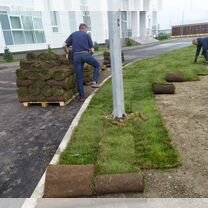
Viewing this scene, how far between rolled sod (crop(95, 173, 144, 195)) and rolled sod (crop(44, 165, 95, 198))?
0.10m

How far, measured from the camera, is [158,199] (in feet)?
7.91

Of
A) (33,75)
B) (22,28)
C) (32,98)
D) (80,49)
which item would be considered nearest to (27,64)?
(33,75)

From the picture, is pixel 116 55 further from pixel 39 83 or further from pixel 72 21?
pixel 72 21

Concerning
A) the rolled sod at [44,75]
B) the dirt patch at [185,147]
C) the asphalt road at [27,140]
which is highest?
the rolled sod at [44,75]

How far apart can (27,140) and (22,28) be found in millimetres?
15772

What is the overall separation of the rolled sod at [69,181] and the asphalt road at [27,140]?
31 cm

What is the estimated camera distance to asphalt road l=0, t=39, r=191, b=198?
2912mm

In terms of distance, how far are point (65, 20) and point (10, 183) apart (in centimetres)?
2019

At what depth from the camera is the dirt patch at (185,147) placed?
254 cm

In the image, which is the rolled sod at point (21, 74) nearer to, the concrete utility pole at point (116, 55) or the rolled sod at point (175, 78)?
the concrete utility pole at point (116, 55)

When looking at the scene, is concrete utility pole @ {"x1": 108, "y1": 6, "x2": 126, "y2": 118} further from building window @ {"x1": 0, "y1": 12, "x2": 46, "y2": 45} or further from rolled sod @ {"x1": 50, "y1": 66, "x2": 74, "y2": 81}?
building window @ {"x1": 0, "y1": 12, "x2": 46, "y2": 45}

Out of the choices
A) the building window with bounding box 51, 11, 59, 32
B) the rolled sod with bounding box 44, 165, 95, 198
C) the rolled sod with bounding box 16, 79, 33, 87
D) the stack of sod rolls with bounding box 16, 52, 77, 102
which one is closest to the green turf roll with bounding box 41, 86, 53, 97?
the stack of sod rolls with bounding box 16, 52, 77, 102

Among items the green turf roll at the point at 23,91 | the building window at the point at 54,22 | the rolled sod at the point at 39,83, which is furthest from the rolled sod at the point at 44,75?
the building window at the point at 54,22

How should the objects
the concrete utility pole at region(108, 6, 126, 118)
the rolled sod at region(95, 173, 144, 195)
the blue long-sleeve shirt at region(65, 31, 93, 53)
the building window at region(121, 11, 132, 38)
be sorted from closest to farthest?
1. the rolled sod at region(95, 173, 144, 195)
2. the concrete utility pole at region(108, 6, 126, 118)
3. the blue long-sleeve shirt at region(65, 31, 93, 53)
4. the building window at region(121, 11, 132, 38)
